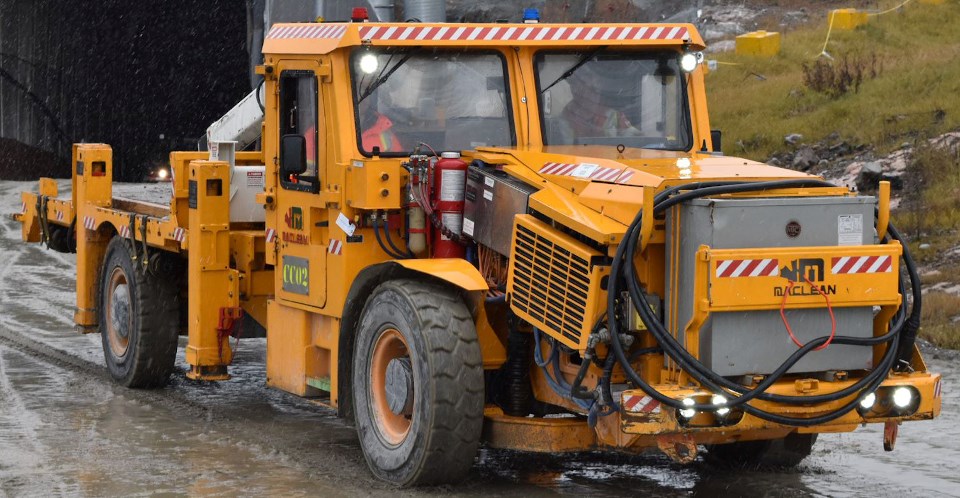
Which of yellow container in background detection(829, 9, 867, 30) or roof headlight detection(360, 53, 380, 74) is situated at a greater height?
yellow container in background detection(829, 9, 867, 30)

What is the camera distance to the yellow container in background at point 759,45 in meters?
25.5

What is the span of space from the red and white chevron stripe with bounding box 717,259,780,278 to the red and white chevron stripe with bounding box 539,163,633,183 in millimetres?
869

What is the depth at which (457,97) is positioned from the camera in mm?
8641

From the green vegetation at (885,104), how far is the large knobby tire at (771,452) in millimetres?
4097

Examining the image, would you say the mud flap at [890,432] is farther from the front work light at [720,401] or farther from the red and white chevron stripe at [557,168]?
the red and white chevron stripe at [557,168]

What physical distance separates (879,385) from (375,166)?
287cm

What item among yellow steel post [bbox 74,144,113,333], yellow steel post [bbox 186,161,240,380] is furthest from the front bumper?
yellow steel post [bbox 74,144,113,333]

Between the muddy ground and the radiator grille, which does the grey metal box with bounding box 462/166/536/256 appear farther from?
the muddy ground

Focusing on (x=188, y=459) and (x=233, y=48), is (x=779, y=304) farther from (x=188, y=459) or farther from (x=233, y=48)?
(x=233, y=48)

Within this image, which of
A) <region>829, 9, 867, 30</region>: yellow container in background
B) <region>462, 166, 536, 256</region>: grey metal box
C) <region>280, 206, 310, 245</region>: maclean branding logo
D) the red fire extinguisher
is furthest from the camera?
<region>829, 9, 867, 30</region>: yellow container in background

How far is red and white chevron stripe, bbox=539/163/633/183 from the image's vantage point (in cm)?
752

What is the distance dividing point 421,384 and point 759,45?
19069 millimetres

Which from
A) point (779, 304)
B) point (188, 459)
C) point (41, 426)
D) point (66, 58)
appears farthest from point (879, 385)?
point (66, 58)

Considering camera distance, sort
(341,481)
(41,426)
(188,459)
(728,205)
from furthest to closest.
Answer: (41,426) → (188,459) → (341,481) → (728,205)
